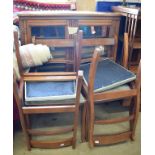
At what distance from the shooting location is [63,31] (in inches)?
67.6

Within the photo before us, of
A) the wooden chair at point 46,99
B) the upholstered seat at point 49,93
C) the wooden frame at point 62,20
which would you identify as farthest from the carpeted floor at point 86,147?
the wooden frame at point 62,20

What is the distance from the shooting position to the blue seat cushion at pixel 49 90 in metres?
1.18

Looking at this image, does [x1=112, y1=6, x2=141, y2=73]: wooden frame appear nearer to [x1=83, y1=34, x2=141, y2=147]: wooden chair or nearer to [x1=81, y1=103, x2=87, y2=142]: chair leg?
[x1=83, y1=34, x2=141, y2=147]: wooden chair

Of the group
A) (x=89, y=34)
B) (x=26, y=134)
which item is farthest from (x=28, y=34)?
(x=26, y=134)

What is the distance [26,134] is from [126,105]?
40.1 inches

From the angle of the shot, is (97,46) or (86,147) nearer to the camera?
→ (86,147)

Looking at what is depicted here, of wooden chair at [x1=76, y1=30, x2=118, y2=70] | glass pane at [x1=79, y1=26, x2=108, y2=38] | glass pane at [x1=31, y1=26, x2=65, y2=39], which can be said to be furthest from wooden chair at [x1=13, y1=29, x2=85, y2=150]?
glass pane at [x1=79, y1=26, x2=108, y2=38]

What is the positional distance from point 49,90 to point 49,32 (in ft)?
2.32

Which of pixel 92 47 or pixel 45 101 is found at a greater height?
pixel 92 47

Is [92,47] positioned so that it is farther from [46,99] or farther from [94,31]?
[46,99]

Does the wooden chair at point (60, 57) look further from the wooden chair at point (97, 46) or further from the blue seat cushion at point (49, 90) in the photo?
the blue seat cushion at point (49, 90)

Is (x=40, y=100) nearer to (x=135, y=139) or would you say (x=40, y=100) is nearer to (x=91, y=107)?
(x=91, y=107)

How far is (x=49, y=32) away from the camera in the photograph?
1.73 meters

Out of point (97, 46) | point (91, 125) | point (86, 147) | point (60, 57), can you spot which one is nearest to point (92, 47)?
point (97, 46)
